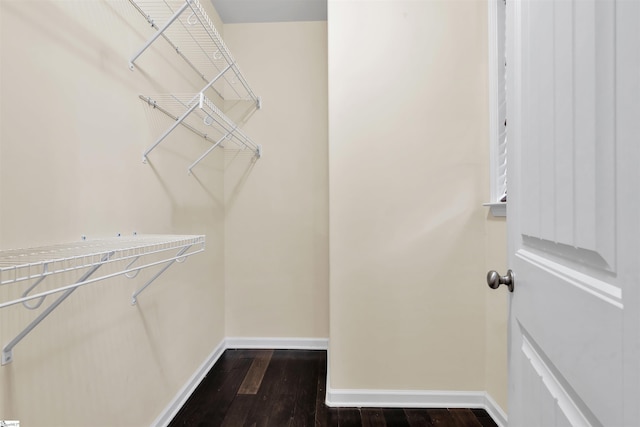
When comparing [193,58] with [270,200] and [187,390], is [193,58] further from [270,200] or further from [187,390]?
[187,390]

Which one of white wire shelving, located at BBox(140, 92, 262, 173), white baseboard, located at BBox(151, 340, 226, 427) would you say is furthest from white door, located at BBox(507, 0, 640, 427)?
white baseboard, located at BBox(151, 340, 226, 427)

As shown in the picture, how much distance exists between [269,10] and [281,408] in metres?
2.62

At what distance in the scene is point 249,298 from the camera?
7.86 feet

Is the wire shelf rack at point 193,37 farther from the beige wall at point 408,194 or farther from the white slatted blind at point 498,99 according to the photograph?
the white slatted blind at point 498,99

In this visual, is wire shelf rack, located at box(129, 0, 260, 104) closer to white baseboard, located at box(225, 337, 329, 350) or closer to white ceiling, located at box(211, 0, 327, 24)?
white ceiling, located at box(211, 0, 327, 24)

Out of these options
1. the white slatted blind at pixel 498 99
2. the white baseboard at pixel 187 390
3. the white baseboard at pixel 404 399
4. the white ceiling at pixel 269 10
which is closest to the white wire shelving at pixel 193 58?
the white ceiling at pixel 269 10

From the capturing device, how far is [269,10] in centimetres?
223

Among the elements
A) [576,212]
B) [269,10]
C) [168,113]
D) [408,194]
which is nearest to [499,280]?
[576,212]

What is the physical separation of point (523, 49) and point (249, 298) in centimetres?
225

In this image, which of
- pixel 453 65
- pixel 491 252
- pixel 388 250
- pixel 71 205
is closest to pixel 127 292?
pixel 71 205

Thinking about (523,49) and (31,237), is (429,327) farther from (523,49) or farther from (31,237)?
(31,237)

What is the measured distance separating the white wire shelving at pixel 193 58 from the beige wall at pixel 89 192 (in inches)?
2.4

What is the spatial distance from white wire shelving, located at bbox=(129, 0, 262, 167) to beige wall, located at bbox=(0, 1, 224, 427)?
0.06m

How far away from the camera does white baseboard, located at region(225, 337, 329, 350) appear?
7.74 feet
